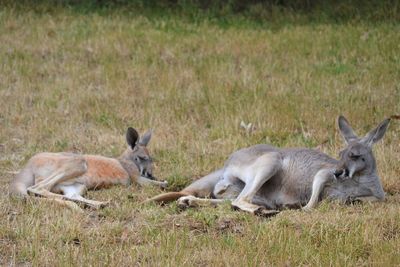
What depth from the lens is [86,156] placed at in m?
9.05

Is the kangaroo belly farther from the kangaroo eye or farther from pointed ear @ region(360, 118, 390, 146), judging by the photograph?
pointed ear @ region(360, 118, 390, 146)

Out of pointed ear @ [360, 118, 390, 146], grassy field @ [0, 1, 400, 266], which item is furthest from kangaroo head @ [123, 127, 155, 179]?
pointed ear @ [360, 118, 390, 146]

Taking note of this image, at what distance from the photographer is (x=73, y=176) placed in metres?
8.63

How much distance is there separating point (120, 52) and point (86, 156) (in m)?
6.46

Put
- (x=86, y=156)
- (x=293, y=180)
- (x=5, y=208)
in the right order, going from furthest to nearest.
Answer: (x=86, y=156)
(x=293, y=180)
(x=5, y=208)

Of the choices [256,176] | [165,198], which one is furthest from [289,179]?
[165,198]

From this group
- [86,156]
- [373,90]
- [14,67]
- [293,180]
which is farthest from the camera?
[14,67]

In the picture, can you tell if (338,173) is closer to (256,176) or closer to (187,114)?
(256,176)

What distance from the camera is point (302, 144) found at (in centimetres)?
1070

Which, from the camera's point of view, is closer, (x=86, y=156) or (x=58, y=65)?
(x=86, y=156)

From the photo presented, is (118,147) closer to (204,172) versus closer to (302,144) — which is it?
(204,172)

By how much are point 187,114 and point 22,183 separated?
13.3 ft

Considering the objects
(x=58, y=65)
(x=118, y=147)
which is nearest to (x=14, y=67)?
(x=58, y=65)

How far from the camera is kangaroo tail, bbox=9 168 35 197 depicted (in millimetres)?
8141
